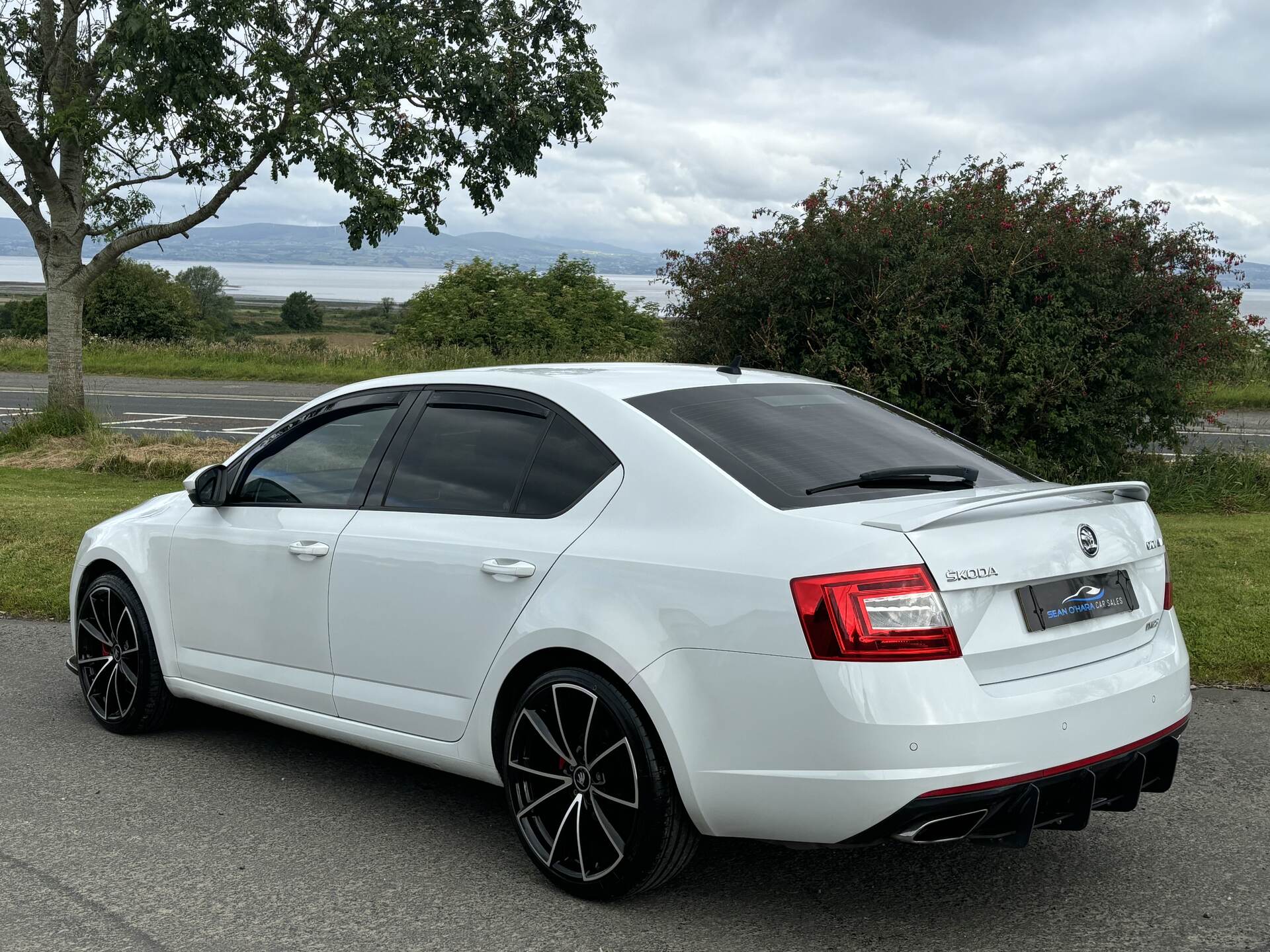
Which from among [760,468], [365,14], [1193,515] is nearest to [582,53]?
[365,14]

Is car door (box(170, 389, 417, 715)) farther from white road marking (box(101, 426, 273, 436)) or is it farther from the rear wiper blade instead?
white road marking (box(101, 426, 273, 436))

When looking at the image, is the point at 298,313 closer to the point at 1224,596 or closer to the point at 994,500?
the point at 1224,596

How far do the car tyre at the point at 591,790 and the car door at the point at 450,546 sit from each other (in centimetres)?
27

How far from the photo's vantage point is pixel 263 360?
34469 millimetres

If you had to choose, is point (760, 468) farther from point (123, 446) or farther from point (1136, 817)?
point (123, 446)

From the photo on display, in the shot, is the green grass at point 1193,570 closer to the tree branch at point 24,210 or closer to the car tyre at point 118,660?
the car tyre at point 118,660

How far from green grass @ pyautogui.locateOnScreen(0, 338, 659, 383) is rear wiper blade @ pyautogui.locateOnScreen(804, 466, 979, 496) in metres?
26.1

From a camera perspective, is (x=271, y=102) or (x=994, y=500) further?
(x=271, y=102)

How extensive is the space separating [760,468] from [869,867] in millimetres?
1423

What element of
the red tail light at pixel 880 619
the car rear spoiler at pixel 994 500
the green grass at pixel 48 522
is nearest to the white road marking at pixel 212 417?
the green grass at pixel 48 522

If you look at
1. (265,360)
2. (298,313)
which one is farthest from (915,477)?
(298,313)

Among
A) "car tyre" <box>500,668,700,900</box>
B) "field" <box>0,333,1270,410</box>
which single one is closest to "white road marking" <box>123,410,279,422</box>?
"field" <box>0,333,1270,410</box>

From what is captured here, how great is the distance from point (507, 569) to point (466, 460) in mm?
610

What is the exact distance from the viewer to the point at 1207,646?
22.5 ft
